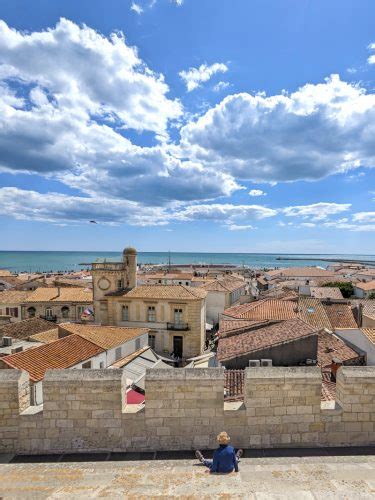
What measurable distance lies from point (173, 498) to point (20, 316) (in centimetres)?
4472

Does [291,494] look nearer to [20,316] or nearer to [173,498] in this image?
[173,498]

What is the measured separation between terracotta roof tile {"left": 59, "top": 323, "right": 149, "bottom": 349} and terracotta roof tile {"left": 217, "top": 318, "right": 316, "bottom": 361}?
27.4ft

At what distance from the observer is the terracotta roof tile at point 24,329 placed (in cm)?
2679

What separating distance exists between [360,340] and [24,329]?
2458 cm

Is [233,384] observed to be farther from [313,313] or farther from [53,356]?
[313,313]

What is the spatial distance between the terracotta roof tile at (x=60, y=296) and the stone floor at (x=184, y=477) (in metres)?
39.1

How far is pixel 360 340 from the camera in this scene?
55.4ft

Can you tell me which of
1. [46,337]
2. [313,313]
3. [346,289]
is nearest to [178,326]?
[46,337]

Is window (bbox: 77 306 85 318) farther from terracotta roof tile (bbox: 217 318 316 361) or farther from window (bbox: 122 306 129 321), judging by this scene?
terracotta roof tile (bbox: 217 318 316 361)

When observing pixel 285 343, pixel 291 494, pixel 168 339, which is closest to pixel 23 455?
pixel 291 494

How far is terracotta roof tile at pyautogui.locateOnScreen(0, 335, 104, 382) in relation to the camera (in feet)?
51.6

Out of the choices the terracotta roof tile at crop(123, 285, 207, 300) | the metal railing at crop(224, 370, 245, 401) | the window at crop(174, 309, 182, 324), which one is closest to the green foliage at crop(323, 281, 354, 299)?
the terracotta roof tile at crop(123, 285, 207, 300)

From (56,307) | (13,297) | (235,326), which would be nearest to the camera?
(235,326)

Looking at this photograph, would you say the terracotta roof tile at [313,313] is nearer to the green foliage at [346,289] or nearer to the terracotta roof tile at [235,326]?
the terracotta roof tile at [235,326]
